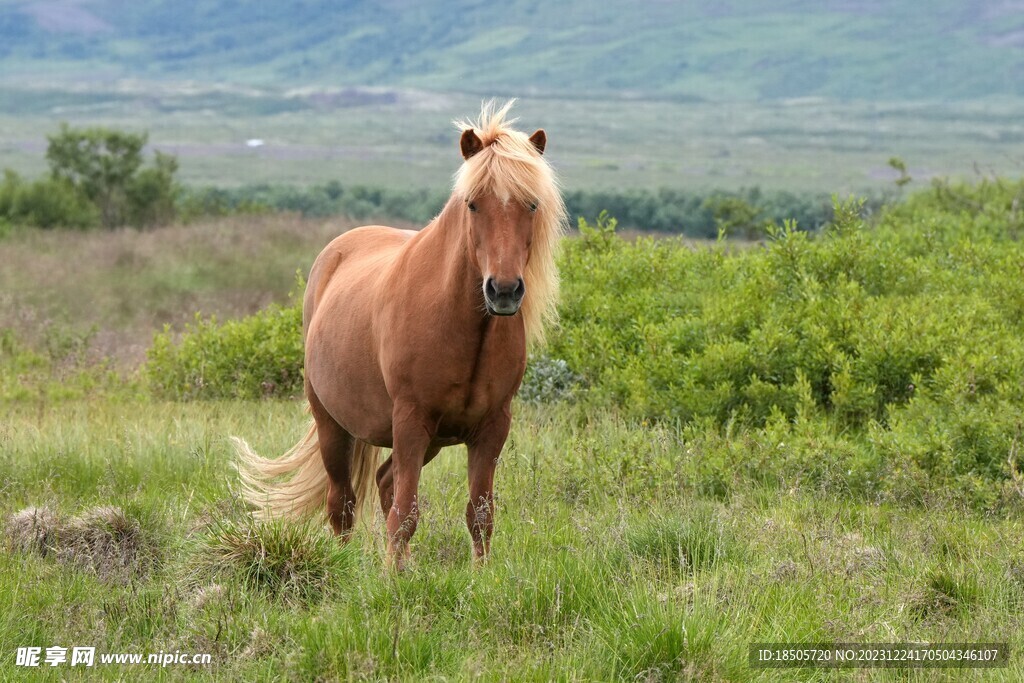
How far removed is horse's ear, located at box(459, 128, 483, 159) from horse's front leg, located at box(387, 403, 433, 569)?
1.24m

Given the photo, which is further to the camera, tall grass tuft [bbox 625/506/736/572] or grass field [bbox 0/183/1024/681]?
tall grass tuft [bbox 625/506/736/572]

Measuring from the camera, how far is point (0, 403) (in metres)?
11.4

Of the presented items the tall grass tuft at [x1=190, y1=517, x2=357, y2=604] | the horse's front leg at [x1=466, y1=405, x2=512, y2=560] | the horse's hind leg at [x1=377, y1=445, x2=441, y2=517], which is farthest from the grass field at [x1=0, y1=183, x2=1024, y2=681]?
the horse's hind leg at [x1=377, y1=445, x2=441, y2=517]

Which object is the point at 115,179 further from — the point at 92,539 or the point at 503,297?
the point at 503,297

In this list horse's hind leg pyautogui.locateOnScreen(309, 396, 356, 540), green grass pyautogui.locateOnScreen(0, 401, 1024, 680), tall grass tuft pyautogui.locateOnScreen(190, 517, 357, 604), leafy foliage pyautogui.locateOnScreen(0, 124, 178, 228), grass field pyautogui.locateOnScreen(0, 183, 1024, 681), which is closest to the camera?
green grass pyautogui.locateOnScreen(0, 401, 1024, 680)

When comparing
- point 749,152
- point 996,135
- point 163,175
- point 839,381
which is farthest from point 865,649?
point 996,135

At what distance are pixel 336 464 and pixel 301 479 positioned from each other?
0.36m

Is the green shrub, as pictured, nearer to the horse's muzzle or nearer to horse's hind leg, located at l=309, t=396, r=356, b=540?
horse's hind leg, located at l=309, t=396, r=356, b=540

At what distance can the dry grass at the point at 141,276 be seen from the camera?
59.2 ft

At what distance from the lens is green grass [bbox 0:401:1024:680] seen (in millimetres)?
4637

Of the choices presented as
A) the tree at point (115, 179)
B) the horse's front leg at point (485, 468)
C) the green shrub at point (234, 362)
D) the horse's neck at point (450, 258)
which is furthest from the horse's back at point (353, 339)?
the tree at point (115, 179)

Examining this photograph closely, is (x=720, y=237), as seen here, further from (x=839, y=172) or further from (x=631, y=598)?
(x=839, y=172)

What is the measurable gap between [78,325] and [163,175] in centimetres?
1377

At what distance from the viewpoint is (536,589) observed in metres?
5.05
